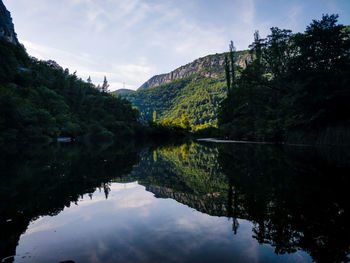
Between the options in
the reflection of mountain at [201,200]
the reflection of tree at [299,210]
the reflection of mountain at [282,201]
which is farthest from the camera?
the reflection of mountain at [201,200]

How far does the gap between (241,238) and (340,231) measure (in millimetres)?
1895

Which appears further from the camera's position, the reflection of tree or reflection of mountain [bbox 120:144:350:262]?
reflection of mountain [bbox 120:144:350:262]

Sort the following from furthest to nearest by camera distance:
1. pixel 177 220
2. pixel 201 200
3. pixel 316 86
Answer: pixel 316 86, pixel 201 200, pixel 177 220

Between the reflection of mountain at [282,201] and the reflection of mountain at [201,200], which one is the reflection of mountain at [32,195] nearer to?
the reflection of mountain at [201,200]

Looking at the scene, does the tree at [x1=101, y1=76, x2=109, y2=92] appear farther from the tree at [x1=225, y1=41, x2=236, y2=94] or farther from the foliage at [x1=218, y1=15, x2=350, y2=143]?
the foliage at [x1=218, y1=15, x2=350, y2=143]

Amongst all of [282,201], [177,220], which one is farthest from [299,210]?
[177,220]

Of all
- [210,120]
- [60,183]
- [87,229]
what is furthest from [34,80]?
[210,120]

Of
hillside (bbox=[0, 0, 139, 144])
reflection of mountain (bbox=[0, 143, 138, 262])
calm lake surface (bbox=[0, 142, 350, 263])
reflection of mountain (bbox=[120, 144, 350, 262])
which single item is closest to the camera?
calm lake surface (bbox=[0, 142, 350, 263])

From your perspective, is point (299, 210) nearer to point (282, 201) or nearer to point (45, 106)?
point (282, 201)

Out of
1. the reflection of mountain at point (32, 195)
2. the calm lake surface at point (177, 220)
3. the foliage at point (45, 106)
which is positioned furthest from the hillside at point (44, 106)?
the calm lake surface at point (177, 220)

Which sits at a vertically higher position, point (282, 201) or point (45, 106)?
point (45, 106)

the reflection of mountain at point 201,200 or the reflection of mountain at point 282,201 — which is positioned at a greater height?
the reflection of mountain at point 282,201

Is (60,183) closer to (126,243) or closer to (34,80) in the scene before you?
(126,243)

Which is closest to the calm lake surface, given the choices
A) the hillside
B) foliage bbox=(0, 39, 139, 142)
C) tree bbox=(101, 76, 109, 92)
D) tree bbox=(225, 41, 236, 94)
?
foliage bbox=(0, 39, 139, 142)
